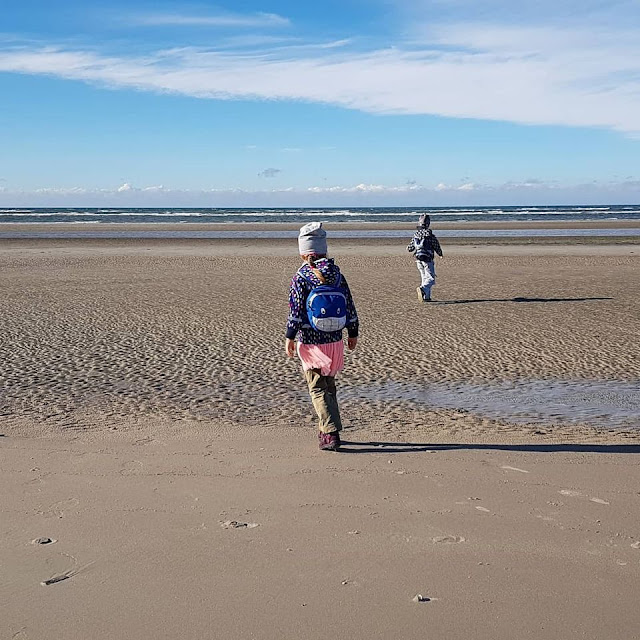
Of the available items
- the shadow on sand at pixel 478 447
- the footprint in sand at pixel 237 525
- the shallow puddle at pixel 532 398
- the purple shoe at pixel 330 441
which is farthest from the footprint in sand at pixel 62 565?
the shallow puddle at pixel 532 398

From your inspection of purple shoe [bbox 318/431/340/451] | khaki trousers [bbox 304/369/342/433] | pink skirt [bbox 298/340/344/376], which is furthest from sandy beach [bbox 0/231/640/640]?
pink skirt [bbox 298/340/344/376]

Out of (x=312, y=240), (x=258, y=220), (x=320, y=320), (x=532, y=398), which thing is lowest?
(x=532, y=398)

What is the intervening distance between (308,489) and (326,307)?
1382mm

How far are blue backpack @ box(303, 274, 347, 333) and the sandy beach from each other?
946mm

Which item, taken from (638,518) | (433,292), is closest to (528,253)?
(433,292)

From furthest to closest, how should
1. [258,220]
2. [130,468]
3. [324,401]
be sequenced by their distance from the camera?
1. [258,220]
2. [324,401]
3. [130,468]

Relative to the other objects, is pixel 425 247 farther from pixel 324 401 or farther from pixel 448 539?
pixel 448 539

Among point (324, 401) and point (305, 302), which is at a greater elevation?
point (305, 302)

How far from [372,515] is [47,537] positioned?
5.91 feet

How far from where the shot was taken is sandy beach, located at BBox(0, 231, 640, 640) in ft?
12.1

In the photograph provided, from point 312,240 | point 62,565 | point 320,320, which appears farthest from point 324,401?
point 62,565

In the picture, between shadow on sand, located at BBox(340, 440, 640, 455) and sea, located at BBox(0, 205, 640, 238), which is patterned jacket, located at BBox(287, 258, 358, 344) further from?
sea, located at BBox(0, 205, 640, 238)

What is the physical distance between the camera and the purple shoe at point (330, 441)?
6.02 meters

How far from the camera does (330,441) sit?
602 centimetres
